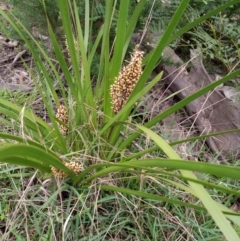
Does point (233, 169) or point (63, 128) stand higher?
point (233, 169)

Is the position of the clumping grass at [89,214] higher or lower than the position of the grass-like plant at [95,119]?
lower

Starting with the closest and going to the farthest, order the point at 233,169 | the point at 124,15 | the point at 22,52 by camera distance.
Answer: the point at 233,169 < the point at 124,15 < the point at 22,52

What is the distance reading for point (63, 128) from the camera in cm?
125

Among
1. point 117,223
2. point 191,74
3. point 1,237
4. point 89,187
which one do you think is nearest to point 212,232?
point 117,223

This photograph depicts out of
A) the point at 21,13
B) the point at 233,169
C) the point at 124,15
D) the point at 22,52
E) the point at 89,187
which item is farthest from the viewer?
the point at 22,52

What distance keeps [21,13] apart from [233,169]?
4.65 feet

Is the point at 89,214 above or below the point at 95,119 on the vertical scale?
below

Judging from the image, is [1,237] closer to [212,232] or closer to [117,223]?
[117,223]

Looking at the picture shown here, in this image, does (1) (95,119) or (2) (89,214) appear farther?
(1) (95,119)

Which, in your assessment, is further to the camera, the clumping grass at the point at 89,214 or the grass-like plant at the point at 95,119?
the clumping grass at the point at 89,214

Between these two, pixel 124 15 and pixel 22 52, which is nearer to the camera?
pixel 124 15

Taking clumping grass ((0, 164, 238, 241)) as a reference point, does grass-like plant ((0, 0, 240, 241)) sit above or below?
above

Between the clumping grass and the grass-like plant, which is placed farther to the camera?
the clumping grass

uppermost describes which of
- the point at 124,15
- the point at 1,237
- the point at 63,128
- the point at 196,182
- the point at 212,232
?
the point at 124,15
